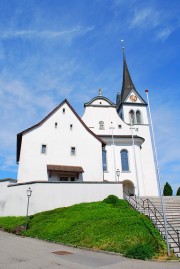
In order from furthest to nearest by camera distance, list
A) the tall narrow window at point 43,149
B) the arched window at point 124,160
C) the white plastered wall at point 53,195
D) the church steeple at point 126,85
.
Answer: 1. the church steeple at point 126,85
2. the arched window at point 124,160
3. the tall narrow window at point 43,149
4. the white plastered wall at point 53,195

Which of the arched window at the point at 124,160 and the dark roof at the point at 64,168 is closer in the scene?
the dark roof at the point at 64,168

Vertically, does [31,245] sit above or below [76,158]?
below

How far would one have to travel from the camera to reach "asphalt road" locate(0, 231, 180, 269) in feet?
26.8

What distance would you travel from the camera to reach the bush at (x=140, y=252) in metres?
9.59

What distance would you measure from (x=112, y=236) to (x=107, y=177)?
73.9 feet

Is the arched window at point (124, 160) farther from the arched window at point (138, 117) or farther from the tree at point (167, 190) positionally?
the tree at point (167, 190)

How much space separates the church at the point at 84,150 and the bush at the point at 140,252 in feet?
36.6

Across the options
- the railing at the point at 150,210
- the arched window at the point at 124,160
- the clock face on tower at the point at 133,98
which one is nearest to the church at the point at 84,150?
the arched window at the point at 124,160

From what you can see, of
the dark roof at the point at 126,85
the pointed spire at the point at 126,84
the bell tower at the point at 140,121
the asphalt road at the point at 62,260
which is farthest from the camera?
the pointed spire at the point at 126,84

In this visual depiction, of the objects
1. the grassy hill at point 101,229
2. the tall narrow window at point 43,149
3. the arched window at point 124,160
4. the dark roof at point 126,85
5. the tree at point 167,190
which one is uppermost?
the dark roof at point 126,85

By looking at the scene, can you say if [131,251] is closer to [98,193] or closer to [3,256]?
[3,256]

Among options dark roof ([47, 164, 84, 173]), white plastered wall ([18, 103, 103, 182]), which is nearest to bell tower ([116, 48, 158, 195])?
white plastered wall ([18, 103, 103, 182])

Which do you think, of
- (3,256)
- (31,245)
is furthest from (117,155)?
(3,256)

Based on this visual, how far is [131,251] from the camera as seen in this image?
9875 millimetres
